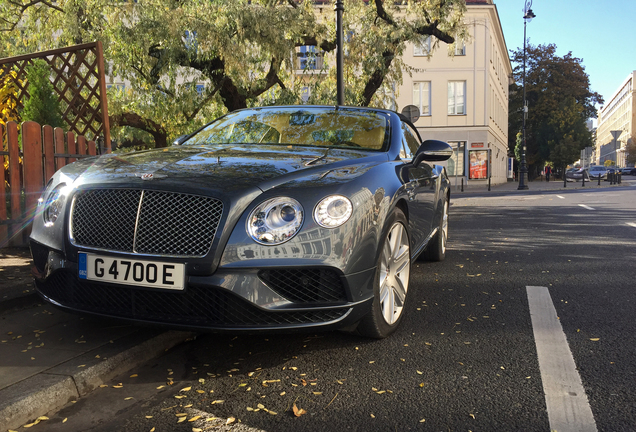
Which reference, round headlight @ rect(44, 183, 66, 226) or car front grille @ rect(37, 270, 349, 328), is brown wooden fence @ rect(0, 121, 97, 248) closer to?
round headlight @ rect(44, 183, 66, 226)

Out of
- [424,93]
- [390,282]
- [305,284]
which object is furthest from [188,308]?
[424,93]

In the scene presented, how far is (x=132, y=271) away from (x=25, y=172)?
3651mm

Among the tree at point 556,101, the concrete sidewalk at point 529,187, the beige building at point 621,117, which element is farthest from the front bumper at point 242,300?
the beige building at point 621,117

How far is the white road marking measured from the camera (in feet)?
7.96

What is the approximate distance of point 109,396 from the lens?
9.11 ft

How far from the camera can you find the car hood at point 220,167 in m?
3.00

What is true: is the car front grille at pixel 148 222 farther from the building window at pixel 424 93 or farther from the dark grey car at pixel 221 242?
the building window at pixel 424 93

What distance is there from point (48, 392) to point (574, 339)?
289 cm

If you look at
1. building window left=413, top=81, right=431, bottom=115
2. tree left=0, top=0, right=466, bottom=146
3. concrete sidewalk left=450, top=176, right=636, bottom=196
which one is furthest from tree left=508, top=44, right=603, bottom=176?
tree left=0, top=0, right=466, bottom=146

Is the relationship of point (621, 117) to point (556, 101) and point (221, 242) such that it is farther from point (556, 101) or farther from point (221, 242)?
point (221, 242)

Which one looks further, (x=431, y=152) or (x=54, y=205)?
(x=431, y=152)

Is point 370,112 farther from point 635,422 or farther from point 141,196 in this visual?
point 635,422

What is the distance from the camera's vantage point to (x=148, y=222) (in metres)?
2.92

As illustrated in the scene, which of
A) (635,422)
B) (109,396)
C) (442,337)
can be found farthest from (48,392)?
(635,422)
